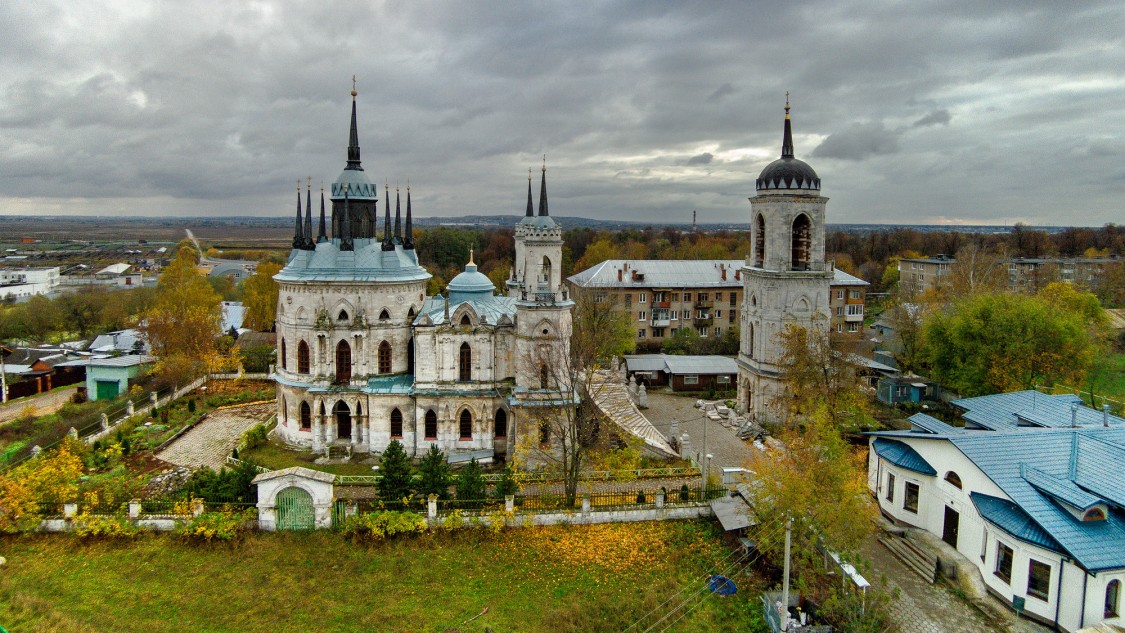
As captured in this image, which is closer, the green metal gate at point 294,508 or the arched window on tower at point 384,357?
the green metal gate at point 294,508

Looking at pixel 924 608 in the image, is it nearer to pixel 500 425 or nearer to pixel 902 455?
pixel 902 455

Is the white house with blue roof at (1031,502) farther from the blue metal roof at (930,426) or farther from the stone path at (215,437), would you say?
the stone path at (215,437)

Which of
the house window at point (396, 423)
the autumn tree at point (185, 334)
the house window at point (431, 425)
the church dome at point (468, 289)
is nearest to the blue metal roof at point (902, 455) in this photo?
the church dome at point (468, 289)

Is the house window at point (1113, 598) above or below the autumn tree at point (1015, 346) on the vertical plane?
below

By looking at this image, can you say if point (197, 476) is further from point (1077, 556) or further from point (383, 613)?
point (1077, 556)

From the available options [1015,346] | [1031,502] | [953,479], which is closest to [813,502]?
[1031,502]

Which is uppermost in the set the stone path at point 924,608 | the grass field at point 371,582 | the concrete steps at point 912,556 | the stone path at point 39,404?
the concrete steps at point 912,556

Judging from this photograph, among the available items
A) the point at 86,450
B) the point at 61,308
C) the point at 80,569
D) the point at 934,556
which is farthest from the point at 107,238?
the point at 934,556

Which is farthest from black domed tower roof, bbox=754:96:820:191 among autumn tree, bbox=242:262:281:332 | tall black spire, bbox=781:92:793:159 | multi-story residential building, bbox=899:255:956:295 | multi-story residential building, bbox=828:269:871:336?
multi-story residential building, bbox=899:255:956:295
